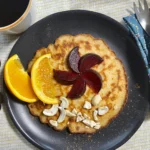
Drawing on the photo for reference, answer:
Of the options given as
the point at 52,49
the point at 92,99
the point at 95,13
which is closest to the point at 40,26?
the point at 52,49

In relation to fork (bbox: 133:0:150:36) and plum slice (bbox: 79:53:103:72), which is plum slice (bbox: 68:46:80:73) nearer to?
plum slice (bbox: 79:53:103:72)

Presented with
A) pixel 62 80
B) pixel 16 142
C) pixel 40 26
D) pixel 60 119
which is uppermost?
pixel 40 26

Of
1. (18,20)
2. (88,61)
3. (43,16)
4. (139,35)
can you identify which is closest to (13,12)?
(18,20)

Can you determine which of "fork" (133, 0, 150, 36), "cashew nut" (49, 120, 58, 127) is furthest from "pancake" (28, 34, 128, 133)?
"fork" (133, 0, 150, 36)

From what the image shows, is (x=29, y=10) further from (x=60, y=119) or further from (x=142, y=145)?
(x=142, y=145)

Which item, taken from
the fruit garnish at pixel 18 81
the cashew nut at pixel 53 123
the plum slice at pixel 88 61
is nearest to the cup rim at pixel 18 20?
the fruit garnish at pixel 18 81

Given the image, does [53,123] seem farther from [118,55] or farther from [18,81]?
[118,55]
